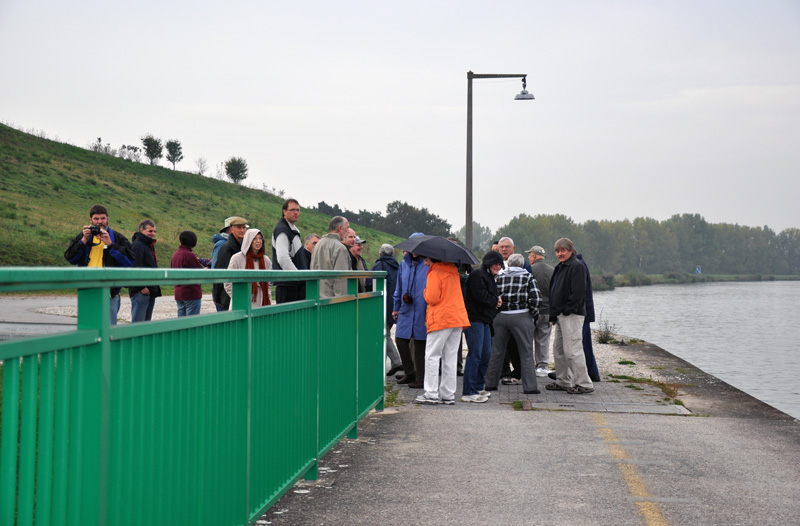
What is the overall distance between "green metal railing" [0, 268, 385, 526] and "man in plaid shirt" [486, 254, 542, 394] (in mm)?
5060

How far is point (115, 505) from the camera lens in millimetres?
2777

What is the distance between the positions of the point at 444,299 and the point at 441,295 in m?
0.06

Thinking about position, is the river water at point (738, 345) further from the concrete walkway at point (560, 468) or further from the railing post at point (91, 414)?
the railing post at point (91, 414)

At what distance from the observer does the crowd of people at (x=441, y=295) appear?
916 cm

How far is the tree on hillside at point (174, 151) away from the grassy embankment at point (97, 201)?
16.3 feet

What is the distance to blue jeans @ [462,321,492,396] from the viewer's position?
9.95 metres

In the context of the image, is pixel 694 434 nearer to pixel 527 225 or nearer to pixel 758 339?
pixel 758 339

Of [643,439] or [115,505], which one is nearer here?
[115,505]

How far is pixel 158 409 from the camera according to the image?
3.15m

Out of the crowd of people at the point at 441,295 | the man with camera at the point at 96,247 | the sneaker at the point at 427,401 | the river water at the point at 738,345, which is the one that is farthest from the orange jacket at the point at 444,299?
the river water at the point at 738,345

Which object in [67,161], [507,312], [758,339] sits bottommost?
[758,339]

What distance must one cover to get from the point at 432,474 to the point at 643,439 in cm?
241

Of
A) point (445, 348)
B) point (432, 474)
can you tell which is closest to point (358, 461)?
point (432, 474)

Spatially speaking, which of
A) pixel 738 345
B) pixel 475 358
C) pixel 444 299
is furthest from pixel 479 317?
pixel 738 345
